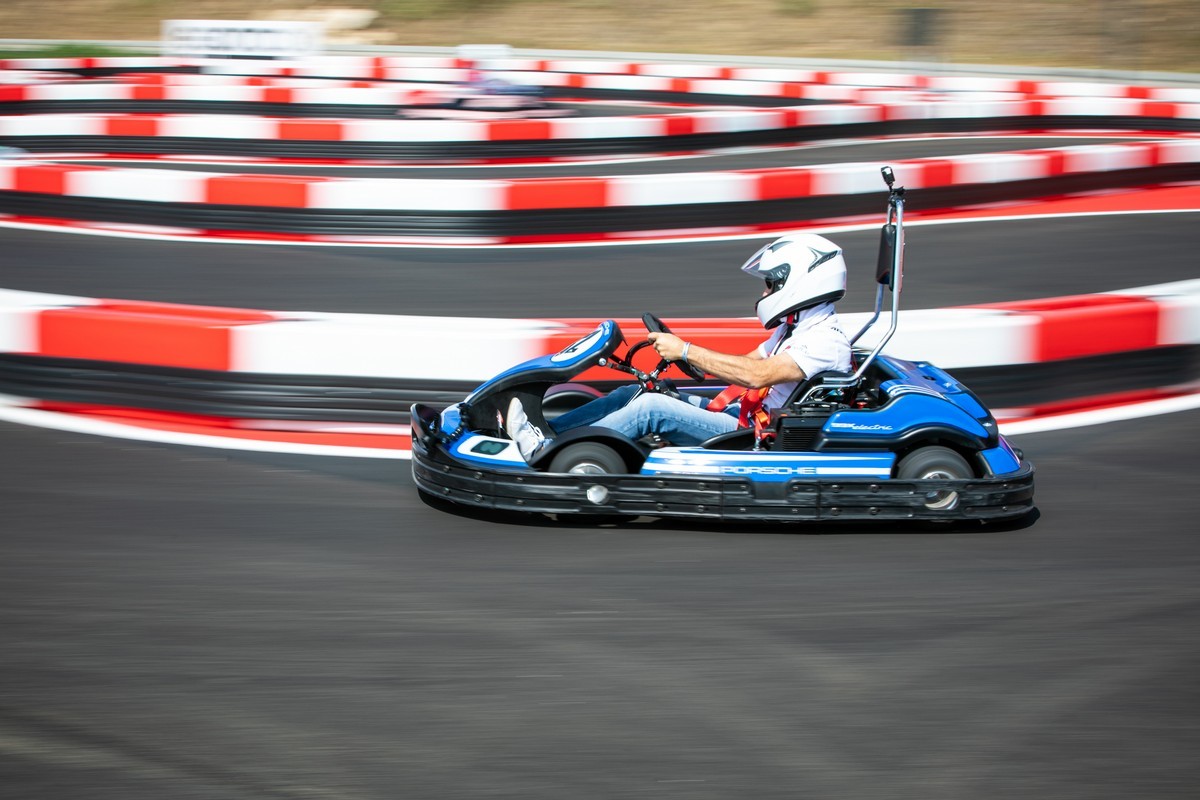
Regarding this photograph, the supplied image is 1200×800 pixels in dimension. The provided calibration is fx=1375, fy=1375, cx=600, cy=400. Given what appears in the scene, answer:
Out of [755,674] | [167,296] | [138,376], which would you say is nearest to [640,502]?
[755,674]

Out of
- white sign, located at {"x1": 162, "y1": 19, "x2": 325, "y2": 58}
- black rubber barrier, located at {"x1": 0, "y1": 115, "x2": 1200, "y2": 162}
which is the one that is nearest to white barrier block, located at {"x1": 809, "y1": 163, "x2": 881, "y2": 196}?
black rubber barrier, located at {"x1": 0, "y1": 115, "x2": 1200, "y2": 162}

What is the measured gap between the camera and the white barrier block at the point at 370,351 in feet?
14.9

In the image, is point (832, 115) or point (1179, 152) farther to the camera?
point (832, 115)

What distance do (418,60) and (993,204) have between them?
11959 millimetres

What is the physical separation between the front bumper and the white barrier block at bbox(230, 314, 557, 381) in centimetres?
102

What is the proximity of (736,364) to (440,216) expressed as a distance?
418 cm

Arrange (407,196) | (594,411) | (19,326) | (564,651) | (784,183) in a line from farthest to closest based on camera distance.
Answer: (784,183)
(407,196)
(19,326)
(594,411)
(564,651)

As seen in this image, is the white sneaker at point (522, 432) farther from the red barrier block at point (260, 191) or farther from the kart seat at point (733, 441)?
the red barrier block at point (260, 191)

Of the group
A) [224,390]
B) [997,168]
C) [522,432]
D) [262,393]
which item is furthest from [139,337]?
[997,168]

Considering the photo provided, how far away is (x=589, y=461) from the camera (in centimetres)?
366

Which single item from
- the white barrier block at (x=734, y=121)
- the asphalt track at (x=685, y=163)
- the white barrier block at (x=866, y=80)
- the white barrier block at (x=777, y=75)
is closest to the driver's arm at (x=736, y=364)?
the asphalt track at (x=685, y=163)

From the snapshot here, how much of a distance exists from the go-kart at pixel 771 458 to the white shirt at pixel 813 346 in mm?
44

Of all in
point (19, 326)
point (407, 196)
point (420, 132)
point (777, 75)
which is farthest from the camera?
point (777, 75)

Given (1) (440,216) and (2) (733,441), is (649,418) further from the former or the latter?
(1) (440,216)
